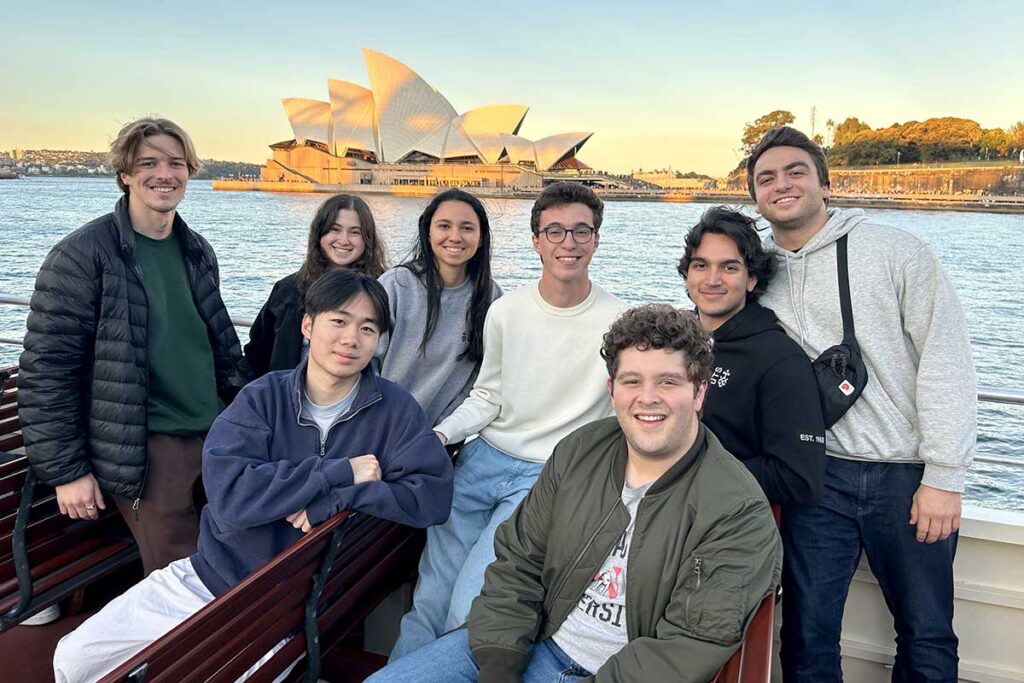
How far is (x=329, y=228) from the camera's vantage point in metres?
2.69

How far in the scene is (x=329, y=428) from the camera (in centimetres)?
172

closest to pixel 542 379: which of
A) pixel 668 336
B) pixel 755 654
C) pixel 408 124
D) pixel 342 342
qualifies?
pixel 342 342

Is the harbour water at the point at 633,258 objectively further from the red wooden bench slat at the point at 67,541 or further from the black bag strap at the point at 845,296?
Result: the red wooden bench slat at the point at 67,541

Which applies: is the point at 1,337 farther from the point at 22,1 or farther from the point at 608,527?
the point at 22,1

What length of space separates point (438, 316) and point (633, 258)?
2418cm

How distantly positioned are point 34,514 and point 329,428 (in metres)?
0.99

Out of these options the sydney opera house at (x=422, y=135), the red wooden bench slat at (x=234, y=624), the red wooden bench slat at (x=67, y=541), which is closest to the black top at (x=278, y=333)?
the red wooden bench slat at (x=67, y=541)

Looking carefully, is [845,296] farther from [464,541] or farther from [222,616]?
[222,616]

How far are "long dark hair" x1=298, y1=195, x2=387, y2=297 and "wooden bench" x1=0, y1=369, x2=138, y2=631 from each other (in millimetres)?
1044

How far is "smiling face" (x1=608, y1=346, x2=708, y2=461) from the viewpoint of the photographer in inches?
53.1

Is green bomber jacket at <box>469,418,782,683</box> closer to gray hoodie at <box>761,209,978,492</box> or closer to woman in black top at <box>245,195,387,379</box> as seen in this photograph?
gray hoodie at <box>761,209,978,492</box>

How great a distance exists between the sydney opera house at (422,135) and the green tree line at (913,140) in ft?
48.2

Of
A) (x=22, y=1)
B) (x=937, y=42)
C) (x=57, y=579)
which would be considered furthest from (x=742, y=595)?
(x=22, y=1)

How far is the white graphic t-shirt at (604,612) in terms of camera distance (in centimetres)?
137
